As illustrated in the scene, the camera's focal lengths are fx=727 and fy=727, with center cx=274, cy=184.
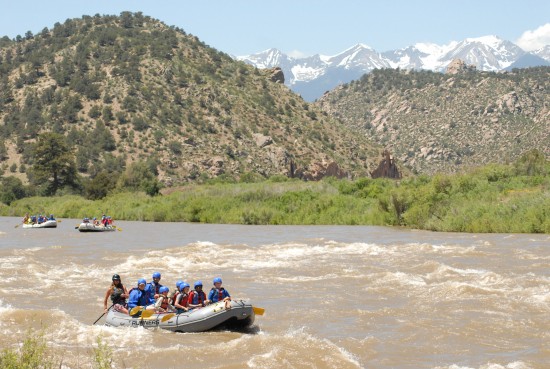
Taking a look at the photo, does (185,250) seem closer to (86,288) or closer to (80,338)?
(86,288)

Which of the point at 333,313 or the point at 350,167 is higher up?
the point at 350,167

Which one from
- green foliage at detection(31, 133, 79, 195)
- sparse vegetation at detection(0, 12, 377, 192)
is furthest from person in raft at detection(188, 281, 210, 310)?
green foliage at detection(31, 133, 79, 195)

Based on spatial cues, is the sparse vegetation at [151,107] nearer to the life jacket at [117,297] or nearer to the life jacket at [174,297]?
the life jacket at [117,297]

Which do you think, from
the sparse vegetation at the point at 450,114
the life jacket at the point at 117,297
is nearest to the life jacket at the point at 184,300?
the life jacket at the point at 117,297

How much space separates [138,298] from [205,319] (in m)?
2.19

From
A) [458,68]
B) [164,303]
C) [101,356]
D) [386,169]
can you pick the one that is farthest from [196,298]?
[458,68]

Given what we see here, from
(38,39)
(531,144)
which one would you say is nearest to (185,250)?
(531,144)

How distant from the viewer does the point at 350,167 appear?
94.8 m

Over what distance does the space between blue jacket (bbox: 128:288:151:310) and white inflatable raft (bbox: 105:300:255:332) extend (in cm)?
72

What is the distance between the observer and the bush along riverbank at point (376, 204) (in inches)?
1485

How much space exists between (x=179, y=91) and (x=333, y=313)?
269 ft

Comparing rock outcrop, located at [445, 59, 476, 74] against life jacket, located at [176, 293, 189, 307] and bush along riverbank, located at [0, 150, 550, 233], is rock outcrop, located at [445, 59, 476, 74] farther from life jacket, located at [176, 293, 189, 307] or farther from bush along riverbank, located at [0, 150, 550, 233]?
life jacket, located at [176, 293, 189, 307]

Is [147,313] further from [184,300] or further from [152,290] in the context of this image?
[152,290]

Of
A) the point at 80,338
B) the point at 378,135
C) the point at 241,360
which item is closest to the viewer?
the point at 241,360
